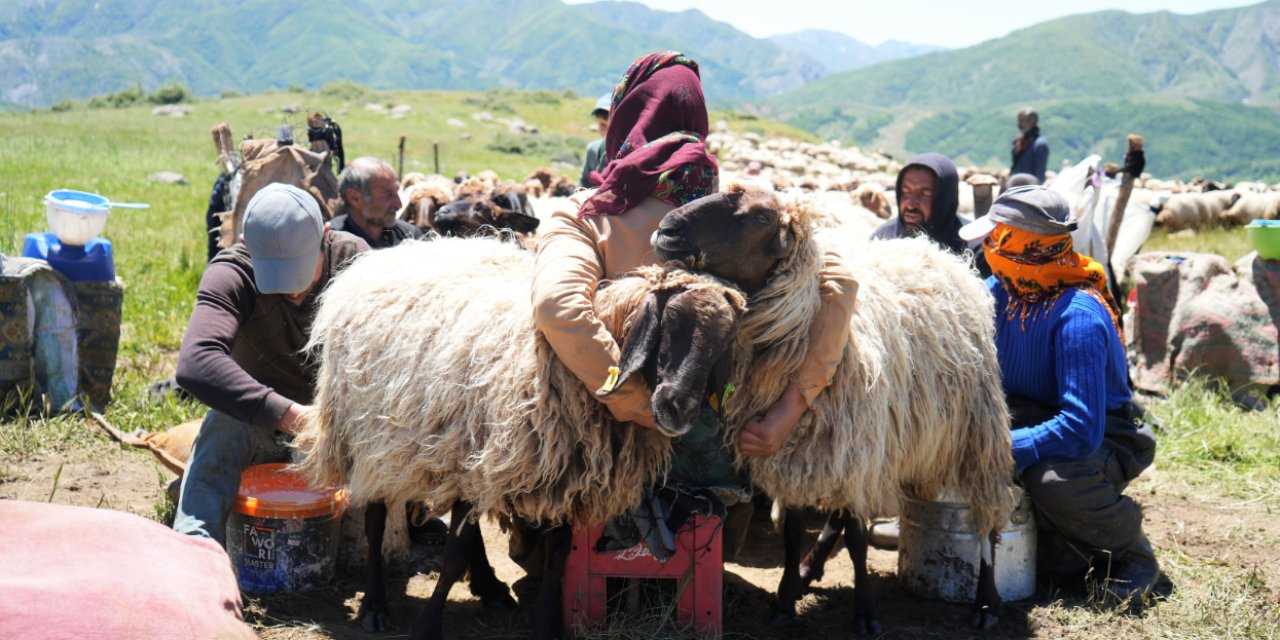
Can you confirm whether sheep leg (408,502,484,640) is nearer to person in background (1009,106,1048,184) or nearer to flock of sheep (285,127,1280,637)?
flock of sheep (285,127,1280,637)

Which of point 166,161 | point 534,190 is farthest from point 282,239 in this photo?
point 166,161

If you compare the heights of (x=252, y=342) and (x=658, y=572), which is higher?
(x=252, y=342)

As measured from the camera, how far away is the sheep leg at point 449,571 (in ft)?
11.4

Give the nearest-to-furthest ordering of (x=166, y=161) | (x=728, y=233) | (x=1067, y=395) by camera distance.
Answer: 1. (x=728, y=233)
2. (x=1067, y=395)
3. (x=166, y=161)

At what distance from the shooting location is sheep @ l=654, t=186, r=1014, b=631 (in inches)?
124

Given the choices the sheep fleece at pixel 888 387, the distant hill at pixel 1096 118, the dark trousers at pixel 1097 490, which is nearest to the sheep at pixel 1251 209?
the dark trousers at pixel 1097 490

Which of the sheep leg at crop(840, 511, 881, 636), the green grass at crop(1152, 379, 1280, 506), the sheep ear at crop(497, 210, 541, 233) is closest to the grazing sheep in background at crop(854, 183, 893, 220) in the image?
the green grass at crop(1152, 379, 1280, 506)

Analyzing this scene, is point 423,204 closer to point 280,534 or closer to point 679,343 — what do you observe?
point 280,534

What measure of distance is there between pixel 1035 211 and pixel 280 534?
336 centimetres

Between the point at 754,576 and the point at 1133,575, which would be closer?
the point at 1133,575

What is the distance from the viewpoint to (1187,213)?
1625 centimetres

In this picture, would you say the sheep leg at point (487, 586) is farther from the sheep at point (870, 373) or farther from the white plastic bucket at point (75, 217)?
the white plastic bucket at point (75, 217)

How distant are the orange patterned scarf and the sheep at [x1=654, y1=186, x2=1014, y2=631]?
192 millimetres

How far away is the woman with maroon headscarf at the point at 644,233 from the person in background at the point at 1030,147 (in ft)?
29.0
